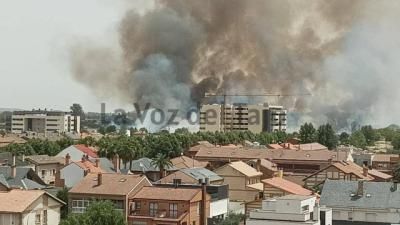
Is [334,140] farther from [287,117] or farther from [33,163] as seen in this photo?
[287,117]

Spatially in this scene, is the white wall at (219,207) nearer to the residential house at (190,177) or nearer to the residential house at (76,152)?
the residential house at (190,177)

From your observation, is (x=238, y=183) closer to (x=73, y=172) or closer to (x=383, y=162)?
(x=73, y=172)

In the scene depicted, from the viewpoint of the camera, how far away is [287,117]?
177m

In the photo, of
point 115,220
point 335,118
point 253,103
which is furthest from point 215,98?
point 115,220

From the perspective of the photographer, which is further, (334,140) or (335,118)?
(335,118)

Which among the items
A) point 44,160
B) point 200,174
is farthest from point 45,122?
point 200,174

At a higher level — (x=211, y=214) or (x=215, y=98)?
(x=215, y=98)

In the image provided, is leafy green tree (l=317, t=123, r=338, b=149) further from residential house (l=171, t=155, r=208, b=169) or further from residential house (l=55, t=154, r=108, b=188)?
residential house (l=55, t=154, r=108, b=188)

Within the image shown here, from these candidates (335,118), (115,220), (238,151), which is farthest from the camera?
(335,118)

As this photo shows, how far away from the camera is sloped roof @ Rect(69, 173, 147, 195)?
36.4m

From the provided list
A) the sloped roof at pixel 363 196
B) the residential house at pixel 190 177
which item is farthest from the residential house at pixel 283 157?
the sloped roof at pixel 363 196

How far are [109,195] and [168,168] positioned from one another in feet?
64.1

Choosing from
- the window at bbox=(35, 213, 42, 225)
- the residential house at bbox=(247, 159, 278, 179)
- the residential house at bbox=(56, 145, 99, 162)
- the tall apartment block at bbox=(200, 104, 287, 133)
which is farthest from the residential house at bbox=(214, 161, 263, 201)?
the tall apartment block at bbox=(200, 104, 287, 133)

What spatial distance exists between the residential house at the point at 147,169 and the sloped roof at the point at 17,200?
20.2 m
